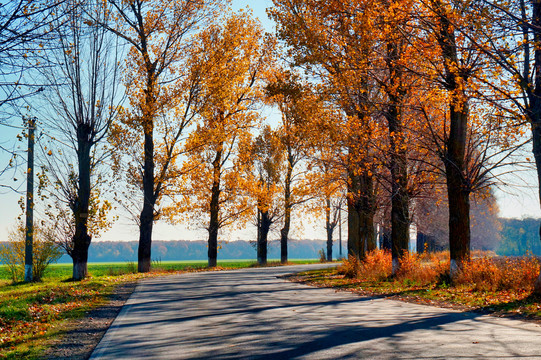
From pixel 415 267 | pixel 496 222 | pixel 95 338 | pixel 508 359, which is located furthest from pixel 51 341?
pixel 496 222

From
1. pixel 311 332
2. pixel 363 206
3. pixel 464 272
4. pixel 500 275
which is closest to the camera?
pixel 311 332

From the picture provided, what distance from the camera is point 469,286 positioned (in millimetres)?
14680

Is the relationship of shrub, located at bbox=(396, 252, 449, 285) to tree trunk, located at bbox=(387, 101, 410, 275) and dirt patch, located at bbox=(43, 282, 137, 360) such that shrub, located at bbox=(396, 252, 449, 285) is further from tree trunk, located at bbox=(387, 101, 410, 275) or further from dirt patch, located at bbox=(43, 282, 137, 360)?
dirt patch, located at bbox=(43, 282, 137, 360)

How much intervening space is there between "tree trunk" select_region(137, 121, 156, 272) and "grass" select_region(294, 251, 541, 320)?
540 inches

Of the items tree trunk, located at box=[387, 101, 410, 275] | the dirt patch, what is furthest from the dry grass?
the dirt patch

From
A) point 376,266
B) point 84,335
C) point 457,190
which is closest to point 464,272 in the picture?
point 457,190

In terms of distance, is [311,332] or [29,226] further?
[29,226]

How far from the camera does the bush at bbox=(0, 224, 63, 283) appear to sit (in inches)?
1062

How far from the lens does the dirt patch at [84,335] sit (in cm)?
758

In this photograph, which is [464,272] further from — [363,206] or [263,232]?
[263,232]

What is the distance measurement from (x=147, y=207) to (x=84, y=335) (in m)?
20.6

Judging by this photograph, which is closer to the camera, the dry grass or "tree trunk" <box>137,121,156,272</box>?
the dry grass

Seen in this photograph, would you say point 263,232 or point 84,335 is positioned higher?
point 263,232

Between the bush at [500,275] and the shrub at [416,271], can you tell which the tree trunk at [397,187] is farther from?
the bush at [500,275]
